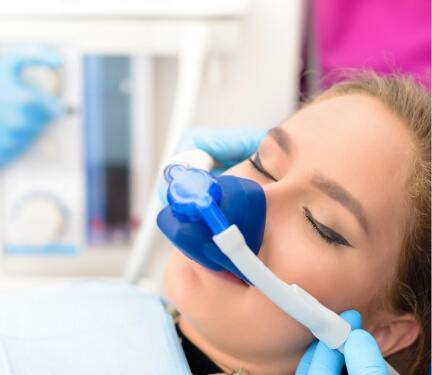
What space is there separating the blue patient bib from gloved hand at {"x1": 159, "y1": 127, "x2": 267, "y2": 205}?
7.9 inches

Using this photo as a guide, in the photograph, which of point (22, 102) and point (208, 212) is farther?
point (22, 102)

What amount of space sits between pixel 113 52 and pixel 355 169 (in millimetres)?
496

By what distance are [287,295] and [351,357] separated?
116 millimetres

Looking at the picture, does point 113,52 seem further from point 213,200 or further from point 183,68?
Result: point 213,200

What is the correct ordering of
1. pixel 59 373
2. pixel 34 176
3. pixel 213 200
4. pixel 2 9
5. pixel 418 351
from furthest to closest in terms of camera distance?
1. pixel 34 176
2. pixel 2 9
3. pixel 418 351
4. pixel 59 373
5. pixel 213 200

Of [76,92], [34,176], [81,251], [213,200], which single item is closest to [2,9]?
[76,92]

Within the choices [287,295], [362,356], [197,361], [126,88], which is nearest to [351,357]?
[362,356]

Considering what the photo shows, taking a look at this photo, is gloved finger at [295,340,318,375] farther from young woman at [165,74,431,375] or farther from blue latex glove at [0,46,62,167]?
blue latex glove at [0,46,62,167]

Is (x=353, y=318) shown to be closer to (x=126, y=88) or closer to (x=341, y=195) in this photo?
(x=341, y=195)

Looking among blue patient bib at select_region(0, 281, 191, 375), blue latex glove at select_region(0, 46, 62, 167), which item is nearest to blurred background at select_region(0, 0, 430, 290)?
blue latex glove at select_region(0, 46, 62, 167)

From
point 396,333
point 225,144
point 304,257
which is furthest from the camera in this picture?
point 225,144

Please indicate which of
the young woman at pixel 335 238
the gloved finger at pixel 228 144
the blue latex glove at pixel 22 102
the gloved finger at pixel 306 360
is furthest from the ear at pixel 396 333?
the blue latex glove at pixel 22 102

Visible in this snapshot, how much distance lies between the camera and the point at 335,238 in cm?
77

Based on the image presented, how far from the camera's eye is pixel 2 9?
1.05 metres
